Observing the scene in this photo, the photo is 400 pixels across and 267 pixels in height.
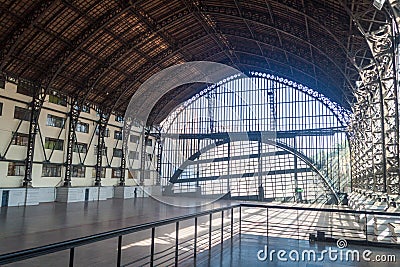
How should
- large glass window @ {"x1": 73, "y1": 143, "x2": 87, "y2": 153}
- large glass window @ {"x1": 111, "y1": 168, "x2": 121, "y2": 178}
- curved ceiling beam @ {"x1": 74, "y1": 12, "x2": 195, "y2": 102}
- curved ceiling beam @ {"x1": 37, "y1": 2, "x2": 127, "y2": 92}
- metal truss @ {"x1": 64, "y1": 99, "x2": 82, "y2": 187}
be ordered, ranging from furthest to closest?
large glass window @ {"x1": 111, "y1": 168, "x2": 121, "y2": 178} → large glass window @ {"x1": 73, "y1": 143, "x2": 87, "y2": 153} → metal truss @ {"x1": 64, "y1": 99, "x2": 82, "y2": 187} → curved ceiling beam @ {"x1": 74, "y1": 12, "x2": 195, "y2": 102} → curved ceiling beam @ {"x1": 37, "y1": 2, "x2": 127, "y2": 92}

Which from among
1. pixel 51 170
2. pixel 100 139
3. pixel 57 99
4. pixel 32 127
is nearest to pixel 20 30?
pixel 32 127

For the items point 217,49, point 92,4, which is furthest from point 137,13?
point 217,49

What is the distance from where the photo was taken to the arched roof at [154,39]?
27812mm

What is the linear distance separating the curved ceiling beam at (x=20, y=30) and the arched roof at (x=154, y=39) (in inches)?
3.6

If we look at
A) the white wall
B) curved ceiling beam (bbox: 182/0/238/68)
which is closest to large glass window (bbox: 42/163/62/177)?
the white wall

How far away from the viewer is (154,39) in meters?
38.9

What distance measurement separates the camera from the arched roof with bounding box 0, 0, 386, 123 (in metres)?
27.8

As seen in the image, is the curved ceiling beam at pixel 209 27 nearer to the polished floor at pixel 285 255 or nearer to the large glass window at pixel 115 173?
the large glass window at pixel 115 173

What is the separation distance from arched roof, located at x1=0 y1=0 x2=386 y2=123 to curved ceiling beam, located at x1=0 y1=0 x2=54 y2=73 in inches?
3.6

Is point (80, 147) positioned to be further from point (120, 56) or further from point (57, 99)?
point (120, 56)

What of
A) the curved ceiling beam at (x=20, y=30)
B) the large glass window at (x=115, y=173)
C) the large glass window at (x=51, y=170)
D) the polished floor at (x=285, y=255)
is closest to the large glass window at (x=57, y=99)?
the large glass window at (x=51, y=170)

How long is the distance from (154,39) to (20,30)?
14840mm

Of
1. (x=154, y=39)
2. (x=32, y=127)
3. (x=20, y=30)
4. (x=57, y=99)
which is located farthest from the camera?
(x=57, y=99)

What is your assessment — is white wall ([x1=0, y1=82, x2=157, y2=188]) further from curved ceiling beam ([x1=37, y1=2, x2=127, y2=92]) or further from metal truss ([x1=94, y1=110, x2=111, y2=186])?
curved ceiling beam ([x1=37, y1=2, x2=127, y2=92])
